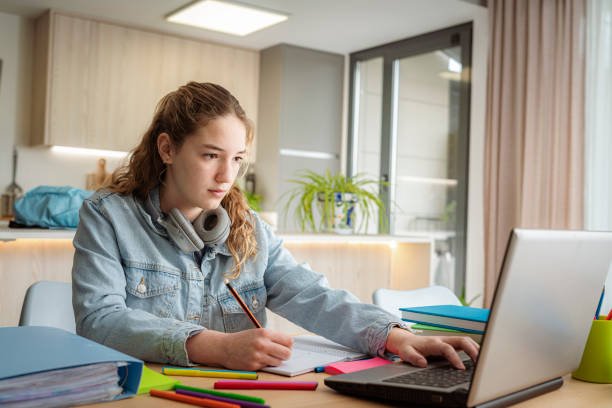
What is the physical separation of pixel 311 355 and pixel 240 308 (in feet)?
0.99

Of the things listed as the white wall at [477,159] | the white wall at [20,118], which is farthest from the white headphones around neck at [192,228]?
the white wall at [20,118]

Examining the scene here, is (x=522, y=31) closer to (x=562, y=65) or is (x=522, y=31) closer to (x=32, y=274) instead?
(x=562, y=65)

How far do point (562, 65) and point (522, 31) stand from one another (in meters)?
0.37

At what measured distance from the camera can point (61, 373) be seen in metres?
0.77

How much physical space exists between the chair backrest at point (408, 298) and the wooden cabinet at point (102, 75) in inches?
130

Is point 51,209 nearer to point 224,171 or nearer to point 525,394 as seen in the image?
point 224,171

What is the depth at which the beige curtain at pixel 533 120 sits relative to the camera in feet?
11.7

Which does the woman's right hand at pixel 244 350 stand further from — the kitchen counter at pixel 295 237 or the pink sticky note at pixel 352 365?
the kitchen counter at pixel 295 237

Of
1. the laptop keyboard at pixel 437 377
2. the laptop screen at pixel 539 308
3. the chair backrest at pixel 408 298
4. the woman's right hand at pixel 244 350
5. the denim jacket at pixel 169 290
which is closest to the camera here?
the laptop screen at pixel 539 308

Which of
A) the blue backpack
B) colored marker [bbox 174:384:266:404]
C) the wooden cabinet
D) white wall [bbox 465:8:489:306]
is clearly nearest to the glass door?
white wall [bbox 465:8:489:306]

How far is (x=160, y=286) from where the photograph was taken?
1.29 m

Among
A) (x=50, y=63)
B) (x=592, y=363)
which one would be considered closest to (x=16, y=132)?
(x=50, y=63)

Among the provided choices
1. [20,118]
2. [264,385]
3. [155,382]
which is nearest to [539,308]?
[264,385]

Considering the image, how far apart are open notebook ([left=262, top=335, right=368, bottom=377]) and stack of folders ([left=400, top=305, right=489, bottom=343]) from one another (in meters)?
0.15
